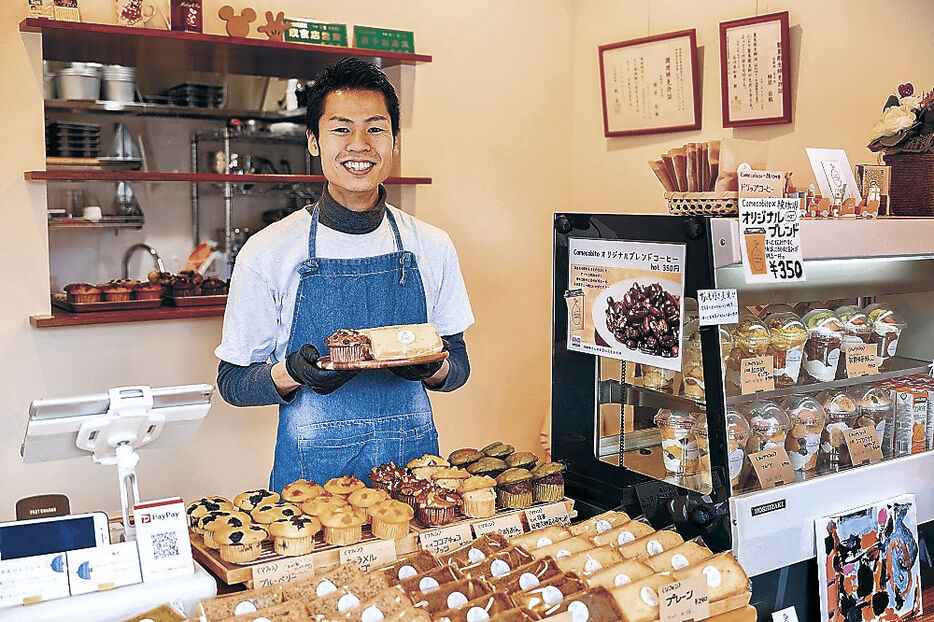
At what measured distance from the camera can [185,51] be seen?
381 cm

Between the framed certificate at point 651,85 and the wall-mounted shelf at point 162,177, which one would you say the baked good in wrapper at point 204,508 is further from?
the framed certificate at point 651,85

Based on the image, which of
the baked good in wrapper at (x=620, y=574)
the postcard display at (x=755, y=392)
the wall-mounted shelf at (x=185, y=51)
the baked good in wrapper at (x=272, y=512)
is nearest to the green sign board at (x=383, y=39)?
the wall-mounted shelf at (x=185, y=51)

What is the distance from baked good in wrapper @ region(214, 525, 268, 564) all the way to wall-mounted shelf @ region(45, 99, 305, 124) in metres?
3.83

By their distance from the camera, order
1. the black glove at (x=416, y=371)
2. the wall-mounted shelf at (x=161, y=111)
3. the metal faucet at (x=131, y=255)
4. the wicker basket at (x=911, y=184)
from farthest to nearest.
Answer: the metal faucet at (x=131, y=255), the wall-mounted shelf at (x=161, y=111), the wicker basket at (x=911, y=184), the black glove at (x=416, y=371)

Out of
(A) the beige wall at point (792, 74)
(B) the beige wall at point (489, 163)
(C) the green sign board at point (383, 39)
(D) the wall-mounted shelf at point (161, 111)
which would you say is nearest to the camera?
(A) the beige wall at point (792, 74)

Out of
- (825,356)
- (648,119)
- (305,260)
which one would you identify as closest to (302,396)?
(305,260)

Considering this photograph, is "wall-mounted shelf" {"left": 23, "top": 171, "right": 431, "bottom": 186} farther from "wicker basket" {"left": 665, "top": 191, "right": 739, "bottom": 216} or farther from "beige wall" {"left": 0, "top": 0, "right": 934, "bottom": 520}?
"wicker basket" {"left": 665, "top": 191, "right": 739, "bottom": 216}

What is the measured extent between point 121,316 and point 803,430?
8.53ft

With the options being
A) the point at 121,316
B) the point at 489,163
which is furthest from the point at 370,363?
the point at 489,163

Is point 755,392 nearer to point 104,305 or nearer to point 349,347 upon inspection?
point 349,347

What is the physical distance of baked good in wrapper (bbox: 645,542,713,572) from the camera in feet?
5.61

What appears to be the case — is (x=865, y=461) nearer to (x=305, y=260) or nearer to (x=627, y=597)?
(x=627, y=597)

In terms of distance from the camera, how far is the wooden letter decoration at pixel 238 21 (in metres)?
3.64

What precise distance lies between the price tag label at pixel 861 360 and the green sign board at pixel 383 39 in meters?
2.58
